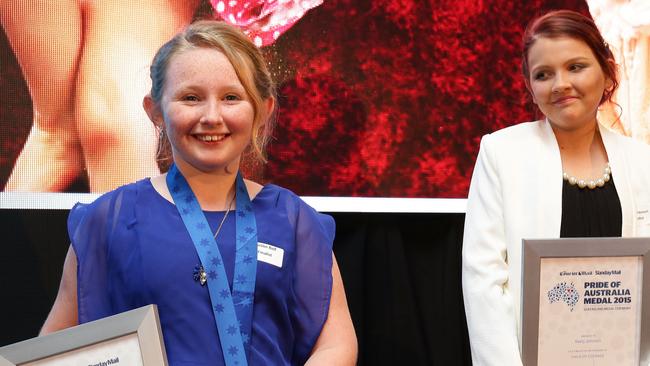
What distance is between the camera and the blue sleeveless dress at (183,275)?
148 cm

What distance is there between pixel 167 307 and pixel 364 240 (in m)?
1.43

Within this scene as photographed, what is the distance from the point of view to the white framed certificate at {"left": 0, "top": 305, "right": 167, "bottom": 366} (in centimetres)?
137

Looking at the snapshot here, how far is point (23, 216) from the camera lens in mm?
2617

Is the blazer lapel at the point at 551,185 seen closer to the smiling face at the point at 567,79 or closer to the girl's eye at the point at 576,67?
the smiling face at the point at 567,79

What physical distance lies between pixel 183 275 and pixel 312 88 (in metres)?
1.45

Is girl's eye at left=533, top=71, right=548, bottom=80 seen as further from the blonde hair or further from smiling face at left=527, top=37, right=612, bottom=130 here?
the blonde hair

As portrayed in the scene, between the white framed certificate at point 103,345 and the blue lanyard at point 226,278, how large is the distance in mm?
134

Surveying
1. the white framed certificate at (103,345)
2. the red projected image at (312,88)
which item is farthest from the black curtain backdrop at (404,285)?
the white framed certificate at (103,345)

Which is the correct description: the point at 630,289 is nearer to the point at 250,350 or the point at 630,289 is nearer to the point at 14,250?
the point at 250,350

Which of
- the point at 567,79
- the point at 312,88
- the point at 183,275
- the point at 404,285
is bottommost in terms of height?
the point at 183,275

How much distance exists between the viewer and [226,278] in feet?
4.92

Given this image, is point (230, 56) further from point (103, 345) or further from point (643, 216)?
point (643, 216)

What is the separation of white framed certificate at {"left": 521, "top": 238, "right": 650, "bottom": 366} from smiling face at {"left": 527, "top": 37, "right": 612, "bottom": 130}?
1.20 feet

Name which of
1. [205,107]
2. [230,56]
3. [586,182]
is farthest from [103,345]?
[586,182]
